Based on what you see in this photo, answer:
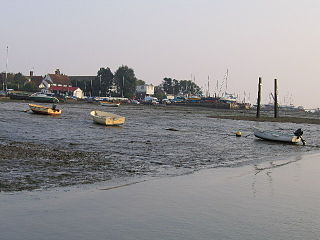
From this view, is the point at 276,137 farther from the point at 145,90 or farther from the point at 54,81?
the point at 145,90

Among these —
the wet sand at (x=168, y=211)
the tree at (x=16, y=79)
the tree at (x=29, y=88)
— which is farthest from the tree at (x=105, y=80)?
the wet sand at (x=168, y=211)

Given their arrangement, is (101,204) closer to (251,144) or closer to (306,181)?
(306,181)

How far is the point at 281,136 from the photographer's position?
3703cm

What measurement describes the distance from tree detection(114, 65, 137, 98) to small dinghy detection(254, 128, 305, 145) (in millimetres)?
128953

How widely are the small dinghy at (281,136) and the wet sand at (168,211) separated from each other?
1955 cm

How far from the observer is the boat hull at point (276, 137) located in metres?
36.5

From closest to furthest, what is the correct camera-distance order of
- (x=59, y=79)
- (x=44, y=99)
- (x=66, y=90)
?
(x=44, y=99)
(x=66, y=90)
(x=59, y=79)

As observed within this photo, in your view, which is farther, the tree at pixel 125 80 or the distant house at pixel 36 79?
the tree at pixel 125 80

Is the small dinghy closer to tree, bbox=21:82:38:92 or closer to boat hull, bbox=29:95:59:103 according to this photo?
boat hull, bbox=29:95:59:103

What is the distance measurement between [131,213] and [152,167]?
26.2 feet

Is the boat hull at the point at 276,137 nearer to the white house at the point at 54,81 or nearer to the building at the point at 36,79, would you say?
the white house at the point at 54,81

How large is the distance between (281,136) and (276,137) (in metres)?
0.42

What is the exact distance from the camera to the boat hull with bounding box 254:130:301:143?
36.5 metres

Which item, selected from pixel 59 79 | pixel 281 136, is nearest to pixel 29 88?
pixel 59 79
